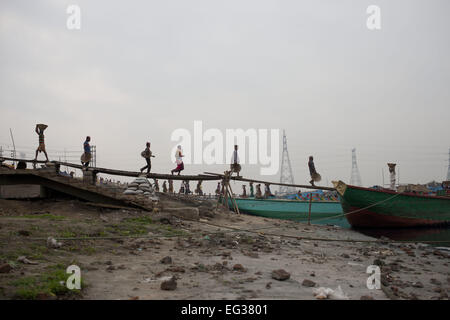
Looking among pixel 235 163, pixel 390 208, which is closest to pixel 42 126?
pixel 235 163

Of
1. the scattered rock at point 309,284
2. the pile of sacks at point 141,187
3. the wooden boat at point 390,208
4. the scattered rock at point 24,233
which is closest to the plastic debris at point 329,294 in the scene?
the scattered rock at point 309,284

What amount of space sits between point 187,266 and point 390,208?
13.4 m

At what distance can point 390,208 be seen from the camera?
14.8 metres

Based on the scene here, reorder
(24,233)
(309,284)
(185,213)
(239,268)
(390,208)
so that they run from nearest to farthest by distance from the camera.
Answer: (309,284) → (239,268) → (24,233) → (185,213) → (390,208)

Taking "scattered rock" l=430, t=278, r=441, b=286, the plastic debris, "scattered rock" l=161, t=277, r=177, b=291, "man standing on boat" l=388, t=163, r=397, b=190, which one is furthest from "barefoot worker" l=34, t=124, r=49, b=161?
"man standing on boat" l=388, t=163, r=397, b=190

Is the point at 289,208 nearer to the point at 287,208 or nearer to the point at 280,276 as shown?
the point at 287,208

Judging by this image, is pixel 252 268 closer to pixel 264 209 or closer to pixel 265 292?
pixel 265 292

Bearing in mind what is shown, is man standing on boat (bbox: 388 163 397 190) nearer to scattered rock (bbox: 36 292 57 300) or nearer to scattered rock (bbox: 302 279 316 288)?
scattered rock (bbox: 302 279 316 288)

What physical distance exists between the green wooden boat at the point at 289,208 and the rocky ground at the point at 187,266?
31.2 feet

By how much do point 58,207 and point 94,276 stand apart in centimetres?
701

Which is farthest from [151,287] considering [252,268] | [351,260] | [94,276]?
[351,260]

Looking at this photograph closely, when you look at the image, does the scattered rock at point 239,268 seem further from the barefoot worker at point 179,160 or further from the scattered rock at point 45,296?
the barefoot worker at point 179,160

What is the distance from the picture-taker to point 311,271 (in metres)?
4.98

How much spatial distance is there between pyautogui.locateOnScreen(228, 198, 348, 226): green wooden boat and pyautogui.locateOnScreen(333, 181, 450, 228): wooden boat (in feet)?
9.30
